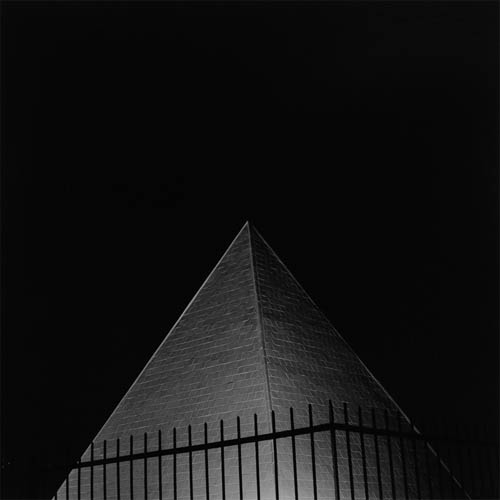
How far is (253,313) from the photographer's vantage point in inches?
414

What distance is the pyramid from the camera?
899 centimetres

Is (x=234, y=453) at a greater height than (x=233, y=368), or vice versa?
(x=233, y=368)

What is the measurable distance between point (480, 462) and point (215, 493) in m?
2.83

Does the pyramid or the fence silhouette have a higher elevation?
the pyramid

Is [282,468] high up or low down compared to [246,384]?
down

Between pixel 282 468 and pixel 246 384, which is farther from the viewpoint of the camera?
pixel 246 384

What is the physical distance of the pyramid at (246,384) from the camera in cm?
899

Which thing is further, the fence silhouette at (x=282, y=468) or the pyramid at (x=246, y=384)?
the pyramid at (x=246, y=384)

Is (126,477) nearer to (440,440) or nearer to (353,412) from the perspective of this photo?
(353,412)

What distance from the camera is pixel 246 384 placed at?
374 inches

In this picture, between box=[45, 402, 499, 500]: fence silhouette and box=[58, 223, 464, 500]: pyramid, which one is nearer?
box=[45, 402, 499, 500]: fence silhouette

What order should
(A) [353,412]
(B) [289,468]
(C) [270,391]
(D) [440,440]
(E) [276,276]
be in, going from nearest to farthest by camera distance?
(D) [440,440] < (B) [289,468] < (C) [270,391] < (A) [353,412] < (E) [276,276]

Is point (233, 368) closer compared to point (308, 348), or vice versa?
point (233, 368)

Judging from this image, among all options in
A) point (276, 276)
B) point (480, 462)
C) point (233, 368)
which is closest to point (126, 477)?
point (233, 368)
